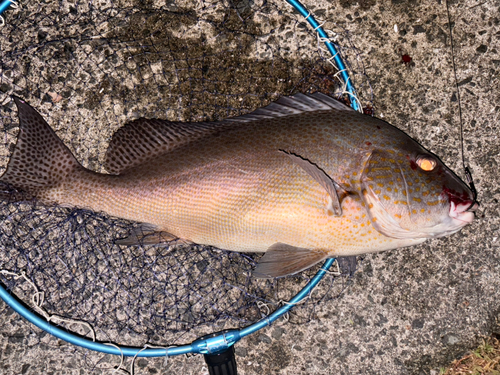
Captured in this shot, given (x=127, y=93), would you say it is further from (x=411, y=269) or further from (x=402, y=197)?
(x=411, y=269)

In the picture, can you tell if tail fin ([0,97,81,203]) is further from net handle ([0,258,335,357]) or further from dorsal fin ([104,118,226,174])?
net handle ([0,258,335,357])

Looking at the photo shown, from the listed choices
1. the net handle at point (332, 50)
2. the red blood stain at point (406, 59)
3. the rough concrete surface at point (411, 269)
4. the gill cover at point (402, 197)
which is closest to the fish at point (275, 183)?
the gill cover at point (402, 197)

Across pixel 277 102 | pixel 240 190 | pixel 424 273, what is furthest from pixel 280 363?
pixel 277 102

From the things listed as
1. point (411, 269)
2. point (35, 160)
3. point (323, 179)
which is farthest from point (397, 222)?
point (35, 160)

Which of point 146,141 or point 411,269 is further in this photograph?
point 411,269

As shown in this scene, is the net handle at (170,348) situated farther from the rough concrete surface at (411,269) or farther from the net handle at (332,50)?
the net handle at (332,50)

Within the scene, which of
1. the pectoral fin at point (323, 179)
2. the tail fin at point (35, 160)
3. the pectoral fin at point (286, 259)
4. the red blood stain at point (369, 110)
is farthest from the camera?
the red blood stain at point (369, 110)

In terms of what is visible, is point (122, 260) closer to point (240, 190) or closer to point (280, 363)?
point (240, 190)
